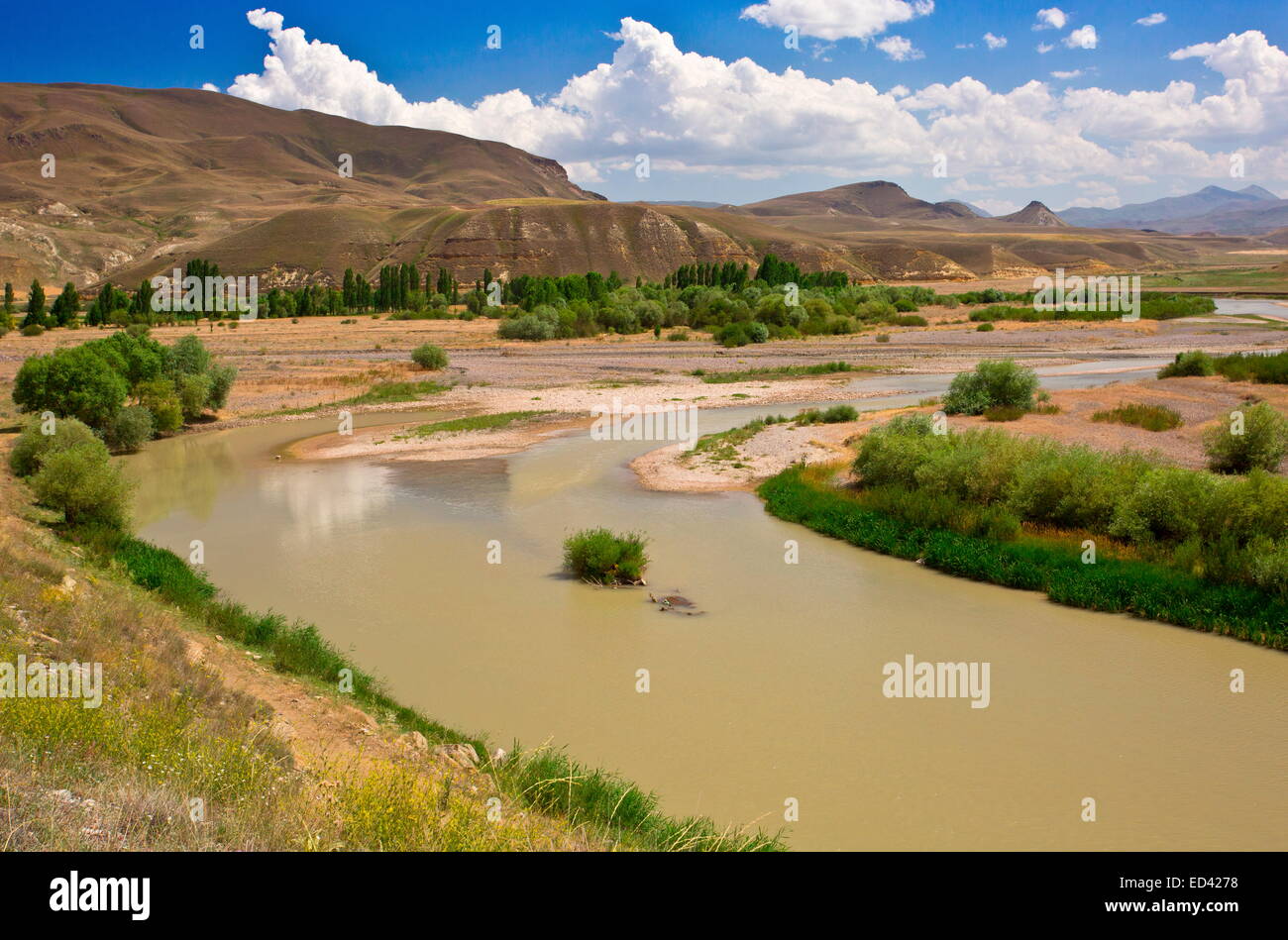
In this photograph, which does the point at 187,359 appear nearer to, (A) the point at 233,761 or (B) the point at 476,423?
(B) the point at 476,423

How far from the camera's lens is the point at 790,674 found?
454 inches

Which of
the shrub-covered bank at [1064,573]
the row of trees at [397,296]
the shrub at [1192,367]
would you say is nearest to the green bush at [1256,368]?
the shrub at [1192,367]

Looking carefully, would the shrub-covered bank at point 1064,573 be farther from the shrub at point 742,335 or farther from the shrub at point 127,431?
the shrub at point 742,335

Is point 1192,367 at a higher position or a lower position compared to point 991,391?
higher

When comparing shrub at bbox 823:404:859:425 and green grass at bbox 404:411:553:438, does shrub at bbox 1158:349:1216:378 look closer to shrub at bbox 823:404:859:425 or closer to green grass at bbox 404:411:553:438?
shrub at bbox 823:404:859:425

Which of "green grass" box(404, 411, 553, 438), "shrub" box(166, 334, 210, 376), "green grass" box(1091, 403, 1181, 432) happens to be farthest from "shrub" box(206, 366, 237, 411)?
A: "green grass" box(1091, 403, 1181, 432)

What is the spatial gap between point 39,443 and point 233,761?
1837 cm

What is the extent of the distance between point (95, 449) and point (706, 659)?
12578mm

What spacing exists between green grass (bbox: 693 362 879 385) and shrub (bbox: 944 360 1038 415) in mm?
15464

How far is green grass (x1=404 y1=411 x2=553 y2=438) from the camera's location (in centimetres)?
3017

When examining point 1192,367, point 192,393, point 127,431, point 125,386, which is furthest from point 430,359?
point 1192,367

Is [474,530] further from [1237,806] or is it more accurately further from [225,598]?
[1237,806]

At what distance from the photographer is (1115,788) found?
8.65 metres

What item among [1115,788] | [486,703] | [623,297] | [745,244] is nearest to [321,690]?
[486,703]
